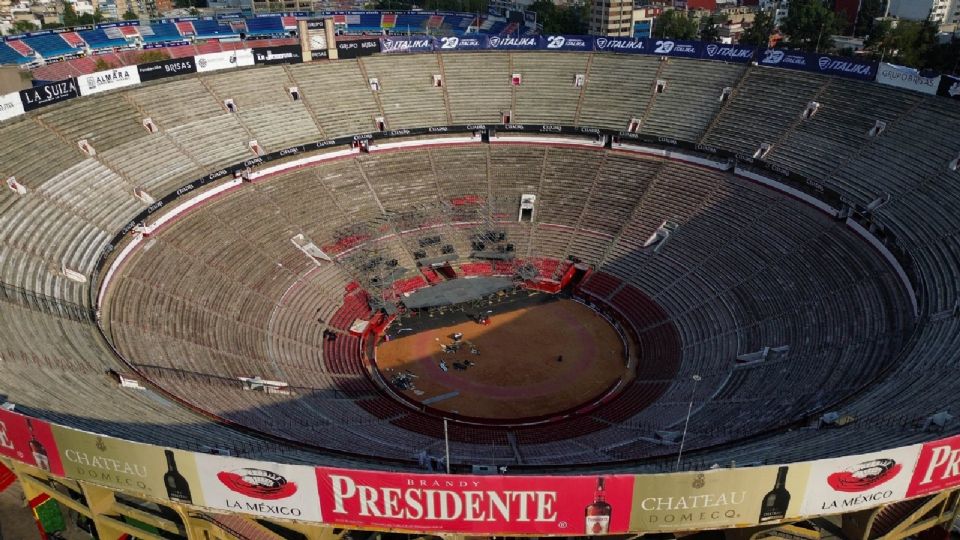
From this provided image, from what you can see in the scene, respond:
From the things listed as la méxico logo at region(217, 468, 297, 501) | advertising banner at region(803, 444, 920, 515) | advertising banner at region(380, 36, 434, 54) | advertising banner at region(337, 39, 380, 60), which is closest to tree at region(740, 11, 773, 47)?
advertising banner at region(380, 36, 434, 54)

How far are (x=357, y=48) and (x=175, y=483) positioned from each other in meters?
42.8

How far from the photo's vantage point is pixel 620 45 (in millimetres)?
54594

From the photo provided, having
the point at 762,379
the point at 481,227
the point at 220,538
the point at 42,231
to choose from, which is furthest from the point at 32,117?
the point at 762,379

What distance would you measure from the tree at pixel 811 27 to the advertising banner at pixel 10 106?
80236 mm

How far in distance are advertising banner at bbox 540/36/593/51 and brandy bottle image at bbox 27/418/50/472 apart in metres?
47.0

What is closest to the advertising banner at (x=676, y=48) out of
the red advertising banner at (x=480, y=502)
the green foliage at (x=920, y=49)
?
the green foliage at (x=920, y=49)

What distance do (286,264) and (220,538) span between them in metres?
23.5

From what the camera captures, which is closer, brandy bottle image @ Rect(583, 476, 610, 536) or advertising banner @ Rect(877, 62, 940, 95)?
brandy bottle image @ Rect(583, 476, 610, 536)

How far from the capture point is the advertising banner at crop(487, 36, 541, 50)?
2186 inches

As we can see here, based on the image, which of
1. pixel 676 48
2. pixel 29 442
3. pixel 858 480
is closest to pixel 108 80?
pixel 29 442

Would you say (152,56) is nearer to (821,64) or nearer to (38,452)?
(821,64)

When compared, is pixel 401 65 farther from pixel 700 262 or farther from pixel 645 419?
pixel 645 419

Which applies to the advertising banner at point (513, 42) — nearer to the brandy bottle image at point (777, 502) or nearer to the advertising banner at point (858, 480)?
the advertising banner at point (858, 480)

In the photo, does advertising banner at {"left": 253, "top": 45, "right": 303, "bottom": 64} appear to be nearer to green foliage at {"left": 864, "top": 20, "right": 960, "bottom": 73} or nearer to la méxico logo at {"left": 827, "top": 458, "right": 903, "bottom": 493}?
la méxico logo at {"left": 827, "top": 458, "right": 903, "bottom": 493}
